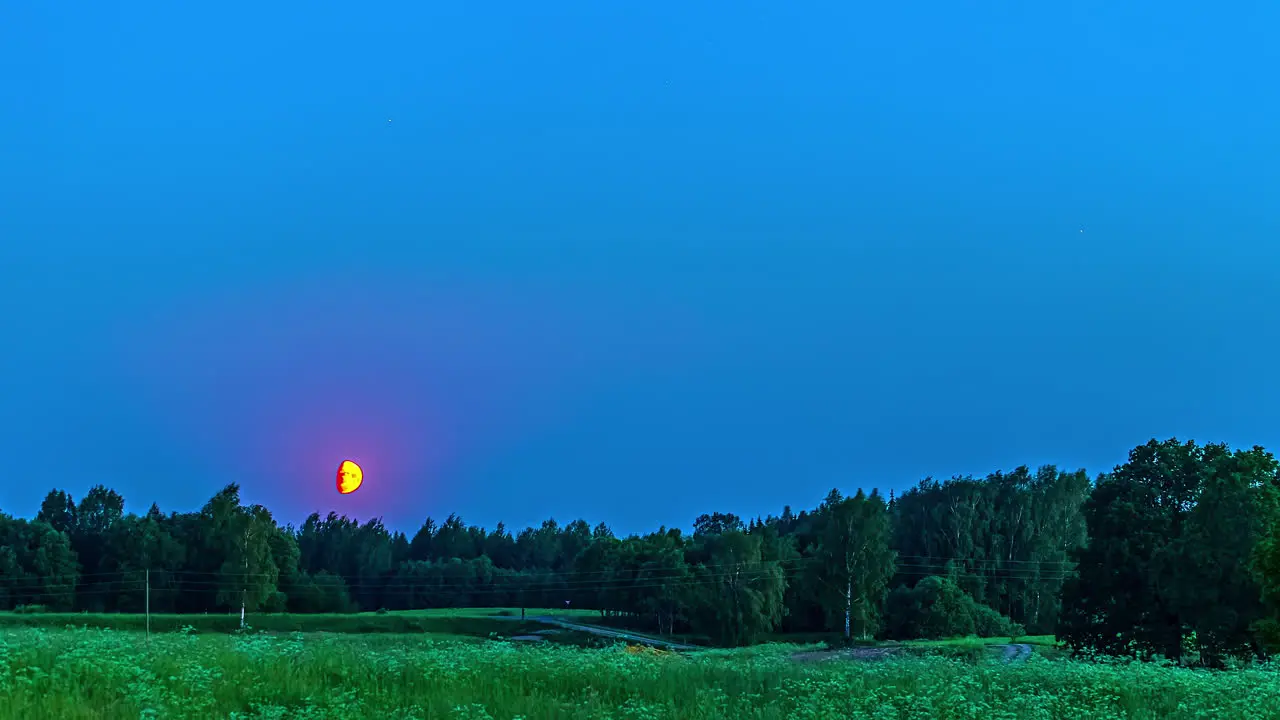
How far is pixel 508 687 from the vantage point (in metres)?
14.5

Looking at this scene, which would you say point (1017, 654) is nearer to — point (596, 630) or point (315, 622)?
point (596, 630)

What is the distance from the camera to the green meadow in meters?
12.2

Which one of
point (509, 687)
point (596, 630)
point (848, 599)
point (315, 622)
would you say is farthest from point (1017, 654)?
point (315, 622)

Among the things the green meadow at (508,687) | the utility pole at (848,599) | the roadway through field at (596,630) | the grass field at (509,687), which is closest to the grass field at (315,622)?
the roadway through field at (596,630)

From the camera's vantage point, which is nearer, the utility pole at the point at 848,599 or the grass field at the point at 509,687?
the grass field at the point at 509,687

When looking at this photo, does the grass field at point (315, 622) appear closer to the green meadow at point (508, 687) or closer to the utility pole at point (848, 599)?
the utility pole at point (848, 599)

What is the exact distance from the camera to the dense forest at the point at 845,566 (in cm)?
4044

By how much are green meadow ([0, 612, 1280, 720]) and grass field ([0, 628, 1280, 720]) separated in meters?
0.03

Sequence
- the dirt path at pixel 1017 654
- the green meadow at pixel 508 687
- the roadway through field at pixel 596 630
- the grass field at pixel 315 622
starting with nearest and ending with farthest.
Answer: the green meadow at pixel 508 687
the dirt path at pixel 1017 654
the grass field at pixel 315 622
the roadway through field at pixel 596 630

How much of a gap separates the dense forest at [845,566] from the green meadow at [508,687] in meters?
22.5

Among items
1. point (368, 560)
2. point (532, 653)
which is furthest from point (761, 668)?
point (368, 560)

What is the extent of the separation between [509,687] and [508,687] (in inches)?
2.6

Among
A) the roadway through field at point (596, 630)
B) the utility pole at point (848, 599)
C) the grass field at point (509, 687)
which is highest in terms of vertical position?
the grass field at point (509, 687)

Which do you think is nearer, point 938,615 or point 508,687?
point 508,687
